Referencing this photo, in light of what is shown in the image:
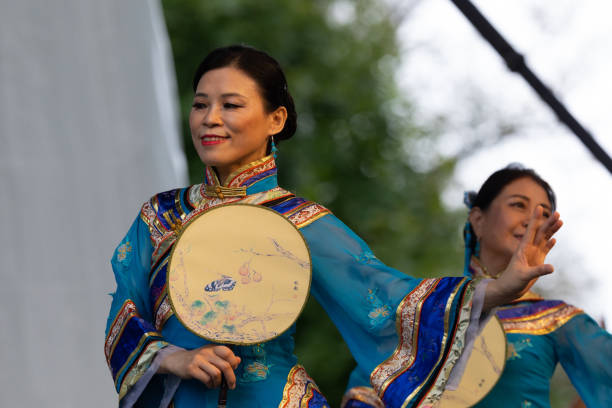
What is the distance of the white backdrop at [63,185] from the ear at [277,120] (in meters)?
1.03

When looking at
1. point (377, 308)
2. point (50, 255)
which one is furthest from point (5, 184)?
point (377, 308)

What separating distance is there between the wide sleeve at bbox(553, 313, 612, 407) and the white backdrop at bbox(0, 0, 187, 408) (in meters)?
1.61

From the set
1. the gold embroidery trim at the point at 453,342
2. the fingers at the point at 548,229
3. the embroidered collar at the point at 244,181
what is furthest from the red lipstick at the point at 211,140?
the fingers at the point at 548,229

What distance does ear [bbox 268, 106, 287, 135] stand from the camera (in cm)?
259

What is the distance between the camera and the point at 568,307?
329 cm

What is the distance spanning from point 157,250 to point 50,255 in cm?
91

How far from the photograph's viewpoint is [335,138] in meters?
9.26

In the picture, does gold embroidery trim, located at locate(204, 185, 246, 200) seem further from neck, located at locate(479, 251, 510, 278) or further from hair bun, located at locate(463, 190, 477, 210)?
hair bun, located at locate(463, 190, 477, 210)

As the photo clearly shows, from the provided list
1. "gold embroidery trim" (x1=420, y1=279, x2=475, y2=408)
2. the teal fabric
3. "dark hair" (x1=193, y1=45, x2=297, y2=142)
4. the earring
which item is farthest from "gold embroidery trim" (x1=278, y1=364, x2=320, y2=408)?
the teal fabric

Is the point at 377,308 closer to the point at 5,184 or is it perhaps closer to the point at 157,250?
the point at 157,250

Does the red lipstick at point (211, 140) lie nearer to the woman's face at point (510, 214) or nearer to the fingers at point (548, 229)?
the fingers at point (548, 229)

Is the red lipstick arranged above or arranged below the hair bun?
above

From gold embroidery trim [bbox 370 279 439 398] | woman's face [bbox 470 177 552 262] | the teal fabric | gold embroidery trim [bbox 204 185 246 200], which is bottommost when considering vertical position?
the teal fabric

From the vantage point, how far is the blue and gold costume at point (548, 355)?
308 cm
